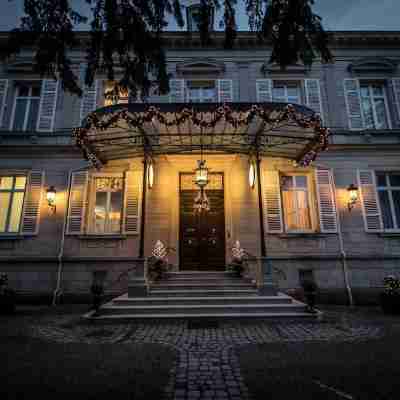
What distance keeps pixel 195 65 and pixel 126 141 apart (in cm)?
468

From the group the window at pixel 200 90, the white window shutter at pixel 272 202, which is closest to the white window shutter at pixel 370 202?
the white window shutter at pixel 272 202

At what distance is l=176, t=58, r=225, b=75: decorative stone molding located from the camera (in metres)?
10.3

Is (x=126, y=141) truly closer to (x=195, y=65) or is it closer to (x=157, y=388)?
(x=195, y=65)

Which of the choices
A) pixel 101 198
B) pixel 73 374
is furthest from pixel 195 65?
pixel 73 374

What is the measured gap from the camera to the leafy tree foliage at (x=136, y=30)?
238cm

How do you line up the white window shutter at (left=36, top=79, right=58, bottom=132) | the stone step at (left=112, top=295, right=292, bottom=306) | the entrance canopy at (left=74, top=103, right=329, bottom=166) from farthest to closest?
the white window shutter at (left=36, top=79, right=58, bottom=132) < the entrance canopy at (left=74, top=103, right=329, bottom=166) < the stone step at (left=112, top=295, right=292, bottom=306)

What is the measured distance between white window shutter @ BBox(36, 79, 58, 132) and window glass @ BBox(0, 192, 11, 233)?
269 centimetres

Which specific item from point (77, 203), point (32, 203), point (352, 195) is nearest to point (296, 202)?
point (352, 195)

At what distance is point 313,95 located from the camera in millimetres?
10000

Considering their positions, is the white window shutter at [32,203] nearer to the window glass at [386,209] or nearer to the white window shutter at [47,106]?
the white window shutter at [47,106]

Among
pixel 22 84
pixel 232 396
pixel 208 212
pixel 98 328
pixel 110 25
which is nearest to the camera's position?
pixel 110 25

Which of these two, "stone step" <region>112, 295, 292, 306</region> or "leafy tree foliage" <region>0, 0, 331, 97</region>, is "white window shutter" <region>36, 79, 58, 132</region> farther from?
"leafy tree foliage" <region>0, 0, 331, 97</region>

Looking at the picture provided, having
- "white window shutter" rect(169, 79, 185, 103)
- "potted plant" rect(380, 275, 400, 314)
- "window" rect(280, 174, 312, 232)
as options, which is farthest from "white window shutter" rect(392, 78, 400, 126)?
"white window shutter" rect(169, 79, 185, 103)

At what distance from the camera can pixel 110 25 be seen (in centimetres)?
254
